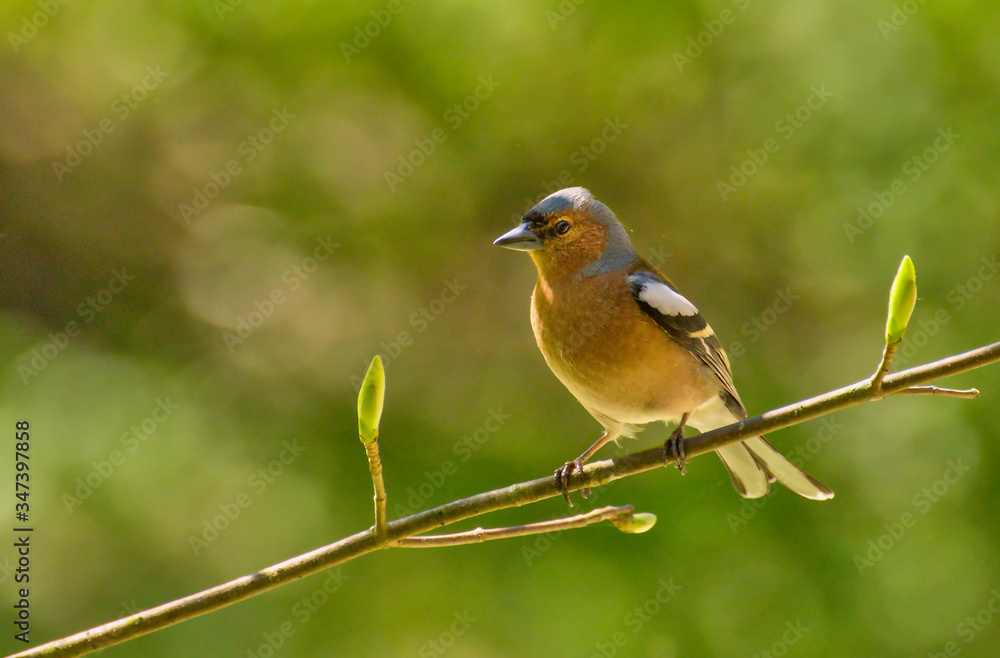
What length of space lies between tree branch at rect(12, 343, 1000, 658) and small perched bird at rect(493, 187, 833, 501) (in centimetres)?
107

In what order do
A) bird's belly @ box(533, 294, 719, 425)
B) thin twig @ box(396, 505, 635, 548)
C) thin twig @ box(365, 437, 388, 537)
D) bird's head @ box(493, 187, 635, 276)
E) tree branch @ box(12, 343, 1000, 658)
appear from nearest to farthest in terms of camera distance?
1. tree branch @ box(12, 343, 1000, 658)
2. thin twig @ box(365, 437, 388, 537)
3. thin twig @ box(396, 505, 635, 548)
4. bird's belly @ box(533, 294, 719, 425)
5. bird's head @ box(493, 187, 635, 276)

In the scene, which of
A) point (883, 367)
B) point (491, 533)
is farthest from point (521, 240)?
point (883, 367)

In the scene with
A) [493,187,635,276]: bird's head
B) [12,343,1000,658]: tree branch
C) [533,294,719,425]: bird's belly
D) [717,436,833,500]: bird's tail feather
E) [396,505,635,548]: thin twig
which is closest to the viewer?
[12,343,1000,658]: tree branch

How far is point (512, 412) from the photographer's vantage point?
470 centimetres

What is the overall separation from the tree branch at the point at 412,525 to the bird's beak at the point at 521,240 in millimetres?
1433

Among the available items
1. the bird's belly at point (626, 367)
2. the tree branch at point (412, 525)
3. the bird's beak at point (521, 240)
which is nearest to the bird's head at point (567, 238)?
the bird's beak at point (521, 240)

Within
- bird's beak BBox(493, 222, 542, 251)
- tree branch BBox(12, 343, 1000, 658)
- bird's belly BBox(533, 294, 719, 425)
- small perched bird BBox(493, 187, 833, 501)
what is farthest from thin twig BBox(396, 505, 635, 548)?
bird's beak BBox(493, 222, 542, 251)

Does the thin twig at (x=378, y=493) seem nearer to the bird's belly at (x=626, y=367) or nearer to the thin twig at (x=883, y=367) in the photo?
the thin twig at (x=883, y=367)

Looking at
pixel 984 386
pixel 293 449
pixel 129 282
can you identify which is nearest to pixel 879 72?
pixel 984 386

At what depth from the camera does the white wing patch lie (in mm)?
3141

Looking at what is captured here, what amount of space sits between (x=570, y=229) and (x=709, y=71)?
7.25ft

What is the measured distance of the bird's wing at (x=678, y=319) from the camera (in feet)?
10.3

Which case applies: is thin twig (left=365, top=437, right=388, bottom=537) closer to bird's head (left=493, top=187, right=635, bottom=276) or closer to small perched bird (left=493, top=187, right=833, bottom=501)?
small perched bird (left=493, top=187, right=833, bottom=501)

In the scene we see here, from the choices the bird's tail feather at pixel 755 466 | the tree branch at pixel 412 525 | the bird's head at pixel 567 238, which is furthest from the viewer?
the bird's head at pixel 567 238
